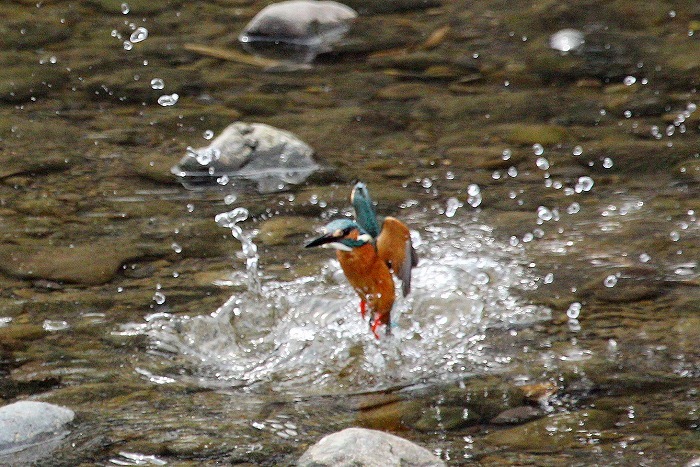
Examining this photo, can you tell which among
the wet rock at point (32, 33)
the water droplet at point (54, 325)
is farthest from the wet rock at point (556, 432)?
the wet rock at point (32, 33)

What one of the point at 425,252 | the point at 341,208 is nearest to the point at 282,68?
the point at 341,208

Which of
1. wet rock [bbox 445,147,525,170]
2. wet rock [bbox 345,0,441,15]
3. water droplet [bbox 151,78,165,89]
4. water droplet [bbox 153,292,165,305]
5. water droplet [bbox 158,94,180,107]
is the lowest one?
water droplet [bbox 153,292,165,305]

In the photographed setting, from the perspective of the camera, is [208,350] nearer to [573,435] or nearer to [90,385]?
[90,385]

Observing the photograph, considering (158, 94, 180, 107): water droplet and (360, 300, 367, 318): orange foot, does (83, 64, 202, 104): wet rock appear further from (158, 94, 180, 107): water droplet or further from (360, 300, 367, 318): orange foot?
(360, 300, 367, 318): orange foot

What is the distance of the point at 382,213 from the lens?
633 cm

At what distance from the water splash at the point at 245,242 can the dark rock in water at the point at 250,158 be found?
609 millimetres

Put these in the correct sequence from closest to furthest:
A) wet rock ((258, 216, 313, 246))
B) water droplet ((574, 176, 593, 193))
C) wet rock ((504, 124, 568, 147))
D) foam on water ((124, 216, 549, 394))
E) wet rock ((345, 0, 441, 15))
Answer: foam on water ((124, 216, 549, 394)) < wet rock ((258, 216, 313, 246)) < water droplet ((574, 176, 593, 193)) < wet rock ((504, 124, 568, 147)) < wet rock ((345, 0, 441, 15))

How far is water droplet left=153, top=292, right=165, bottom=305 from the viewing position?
526 cm

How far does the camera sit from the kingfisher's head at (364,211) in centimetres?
484

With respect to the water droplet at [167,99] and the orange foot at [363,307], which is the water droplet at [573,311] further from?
the water droplet at [167,99]

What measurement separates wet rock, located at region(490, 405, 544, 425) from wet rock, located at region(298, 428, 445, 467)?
1.84 feet

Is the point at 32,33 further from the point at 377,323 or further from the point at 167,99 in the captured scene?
the point at 377,323

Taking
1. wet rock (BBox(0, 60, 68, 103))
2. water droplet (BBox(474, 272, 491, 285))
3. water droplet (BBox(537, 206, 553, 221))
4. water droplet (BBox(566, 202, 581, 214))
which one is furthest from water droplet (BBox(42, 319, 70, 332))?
wet rock (BBox(0, 60, 68, 103))

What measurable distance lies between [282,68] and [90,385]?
4855mm
